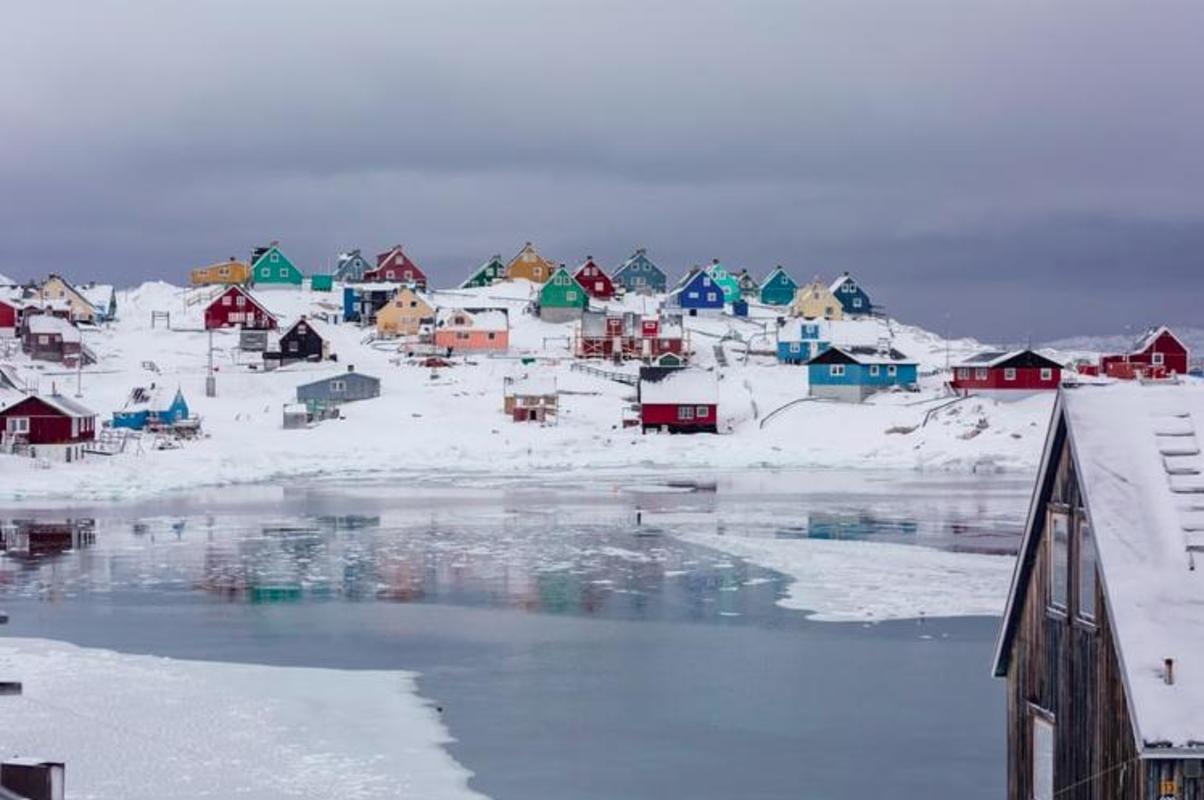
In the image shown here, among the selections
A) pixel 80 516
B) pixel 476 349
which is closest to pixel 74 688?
pixel 80 516

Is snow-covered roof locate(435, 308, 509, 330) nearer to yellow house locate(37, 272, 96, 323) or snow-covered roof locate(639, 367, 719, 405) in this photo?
snow-covered roof locate(639, 367, 719, 405)

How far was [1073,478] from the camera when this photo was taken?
10969 millimetres

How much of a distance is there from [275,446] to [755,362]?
35.3 metres

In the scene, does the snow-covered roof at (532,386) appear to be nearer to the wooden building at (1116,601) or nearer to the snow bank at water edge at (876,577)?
the snow bank at water edge at (876,577)

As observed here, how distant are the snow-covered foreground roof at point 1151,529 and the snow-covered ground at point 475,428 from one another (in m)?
50.1

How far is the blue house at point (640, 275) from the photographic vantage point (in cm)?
13025

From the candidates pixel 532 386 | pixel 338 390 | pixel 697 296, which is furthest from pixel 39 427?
pixel 697 296

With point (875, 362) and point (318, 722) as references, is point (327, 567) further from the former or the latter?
point (875, 362)

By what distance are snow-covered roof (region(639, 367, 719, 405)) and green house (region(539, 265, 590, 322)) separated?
29.4 m

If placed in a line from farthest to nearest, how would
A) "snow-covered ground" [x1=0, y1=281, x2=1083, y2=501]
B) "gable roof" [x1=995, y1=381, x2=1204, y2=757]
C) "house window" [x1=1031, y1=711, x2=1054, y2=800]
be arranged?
"snow-covered ground" [x1=0, y1=281, x2=1083, y2=501]
"house window" [x1=1031, y1=711, x2=1054, y2=800]
"gable roof" [x1=995, y1=381, x2=1204, y2=757]

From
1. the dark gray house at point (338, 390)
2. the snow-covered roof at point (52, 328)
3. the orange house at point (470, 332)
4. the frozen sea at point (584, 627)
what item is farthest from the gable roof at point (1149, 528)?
the snow-covered roof at point (52, 328)

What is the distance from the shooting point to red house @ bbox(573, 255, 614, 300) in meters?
114

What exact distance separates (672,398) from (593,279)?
37.9m

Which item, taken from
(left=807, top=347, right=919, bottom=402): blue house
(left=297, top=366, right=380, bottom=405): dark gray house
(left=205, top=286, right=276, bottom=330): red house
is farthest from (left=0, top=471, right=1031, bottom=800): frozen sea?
(left=205, top=286, right=276, bottom=330): red house
